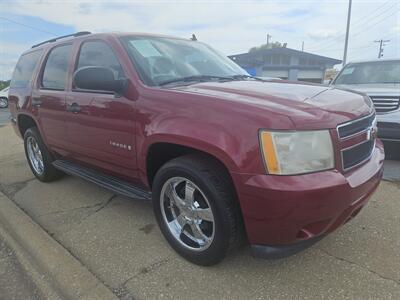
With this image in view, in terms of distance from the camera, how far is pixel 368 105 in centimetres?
277

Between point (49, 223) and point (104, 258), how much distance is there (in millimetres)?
1029

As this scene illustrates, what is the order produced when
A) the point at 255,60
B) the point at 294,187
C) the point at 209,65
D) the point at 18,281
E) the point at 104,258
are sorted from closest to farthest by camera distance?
the point at 294,187
the point at 18,281
the point at 104,258
the point at 209,65
the point at 255,60

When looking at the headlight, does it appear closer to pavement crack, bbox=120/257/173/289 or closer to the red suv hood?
the red suv hood

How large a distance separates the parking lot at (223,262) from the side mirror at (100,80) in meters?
1.34

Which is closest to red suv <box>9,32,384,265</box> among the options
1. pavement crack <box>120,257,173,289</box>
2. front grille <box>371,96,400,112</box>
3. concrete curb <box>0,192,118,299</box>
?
pavement crack <box>120,257,173,289</box>

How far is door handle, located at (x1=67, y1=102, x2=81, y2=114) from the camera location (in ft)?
11.3

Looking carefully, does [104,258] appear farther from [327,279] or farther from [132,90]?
[327,279]

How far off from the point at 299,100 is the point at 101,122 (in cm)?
177

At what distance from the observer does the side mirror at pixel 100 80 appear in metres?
2.81

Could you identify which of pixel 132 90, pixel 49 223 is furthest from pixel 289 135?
pixel 49 223

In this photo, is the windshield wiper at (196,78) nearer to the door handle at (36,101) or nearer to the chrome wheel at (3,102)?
the door handle at (36,101)

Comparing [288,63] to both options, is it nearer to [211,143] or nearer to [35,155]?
[35,155]

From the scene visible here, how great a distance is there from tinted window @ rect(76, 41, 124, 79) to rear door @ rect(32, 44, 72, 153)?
0.96 feet

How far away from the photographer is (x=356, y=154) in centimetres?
234
